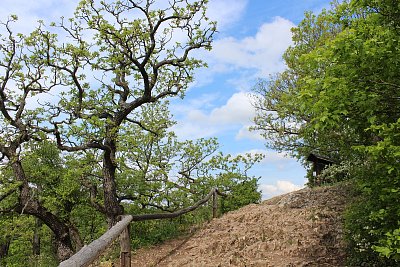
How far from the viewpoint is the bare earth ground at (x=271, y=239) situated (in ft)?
26.8

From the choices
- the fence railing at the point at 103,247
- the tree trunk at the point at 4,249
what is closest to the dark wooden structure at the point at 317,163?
the fence railing at the point at 103,247

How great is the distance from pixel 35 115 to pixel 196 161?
6.92 m

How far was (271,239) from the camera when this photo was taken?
30.4ft

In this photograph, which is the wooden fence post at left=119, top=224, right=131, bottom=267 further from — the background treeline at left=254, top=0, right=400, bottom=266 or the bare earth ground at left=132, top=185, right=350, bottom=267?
the background treeline at left=254, top=0, right=400, bottom=266

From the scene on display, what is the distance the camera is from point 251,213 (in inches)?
492

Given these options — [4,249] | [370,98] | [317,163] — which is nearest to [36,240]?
[4,249]

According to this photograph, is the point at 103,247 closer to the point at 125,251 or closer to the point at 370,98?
the point at 125,251

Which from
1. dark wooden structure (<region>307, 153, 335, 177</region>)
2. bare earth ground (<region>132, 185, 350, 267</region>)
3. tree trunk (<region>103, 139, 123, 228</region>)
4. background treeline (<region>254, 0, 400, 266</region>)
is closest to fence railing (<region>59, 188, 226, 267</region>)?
bare earth ground (<region>132, 185, 350, 267</region>)

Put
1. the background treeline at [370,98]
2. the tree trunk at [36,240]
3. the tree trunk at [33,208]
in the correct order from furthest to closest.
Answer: the tree trunk at [36,240]
the tree trunk at [33,208]
the background treeline at [370,98]

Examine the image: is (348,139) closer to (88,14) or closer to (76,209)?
(88,14)

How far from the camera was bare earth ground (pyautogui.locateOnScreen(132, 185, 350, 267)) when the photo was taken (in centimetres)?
816

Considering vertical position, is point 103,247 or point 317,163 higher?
point 317,163

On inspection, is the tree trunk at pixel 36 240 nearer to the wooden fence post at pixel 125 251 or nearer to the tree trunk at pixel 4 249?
the tree trunk at pixel 4 249

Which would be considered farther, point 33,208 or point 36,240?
point 36,240
